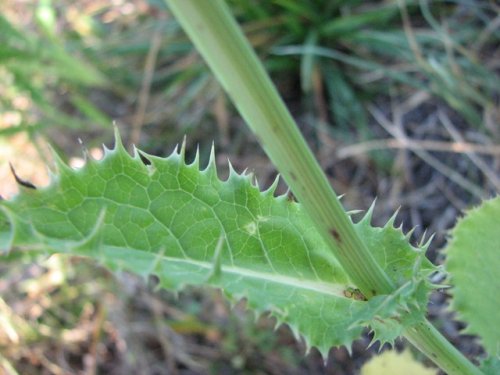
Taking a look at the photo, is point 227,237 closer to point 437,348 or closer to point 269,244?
point 269,244

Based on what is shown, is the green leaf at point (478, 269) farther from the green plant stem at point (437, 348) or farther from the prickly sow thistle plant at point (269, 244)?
the green plant stem at point (437, 348)

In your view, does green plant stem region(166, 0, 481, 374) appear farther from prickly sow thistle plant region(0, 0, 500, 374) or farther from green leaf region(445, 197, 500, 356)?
green leaf region(445, 197, 500, 356)

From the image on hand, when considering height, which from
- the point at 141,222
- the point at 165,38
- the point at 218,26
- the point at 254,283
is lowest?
the point at 254,283

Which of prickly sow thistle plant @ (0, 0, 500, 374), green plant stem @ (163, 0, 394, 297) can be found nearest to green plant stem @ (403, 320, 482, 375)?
prickly sow thistle plant @ (0, 0, 500, 374)

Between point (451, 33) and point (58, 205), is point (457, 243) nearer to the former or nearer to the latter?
point (58, 205)

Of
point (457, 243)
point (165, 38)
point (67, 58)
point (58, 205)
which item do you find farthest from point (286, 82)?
point (58, 205)

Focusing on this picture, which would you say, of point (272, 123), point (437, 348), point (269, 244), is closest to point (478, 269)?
point (437, 348)

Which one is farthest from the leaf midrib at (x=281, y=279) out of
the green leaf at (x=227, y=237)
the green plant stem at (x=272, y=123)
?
the green plant stem at (x=272, y=123)
